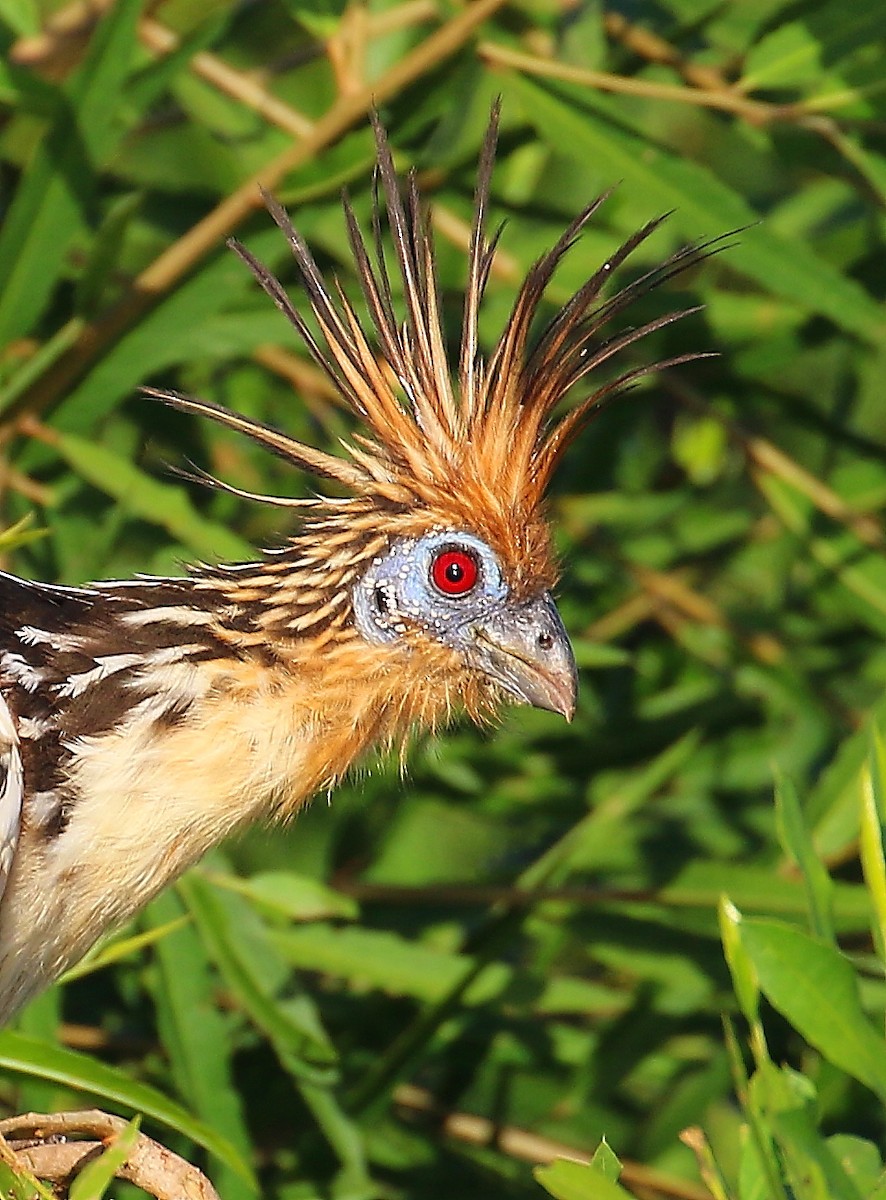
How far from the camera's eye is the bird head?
3193 mm

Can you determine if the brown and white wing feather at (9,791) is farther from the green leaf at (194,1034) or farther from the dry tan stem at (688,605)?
the dry tan stem at (688,605)

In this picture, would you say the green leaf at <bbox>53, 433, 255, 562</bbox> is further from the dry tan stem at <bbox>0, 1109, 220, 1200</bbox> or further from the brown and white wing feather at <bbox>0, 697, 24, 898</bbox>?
the dry tan stem at <bbox>0, 1109, 220, 1200</bbox>

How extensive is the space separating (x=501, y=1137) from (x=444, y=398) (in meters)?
1.95

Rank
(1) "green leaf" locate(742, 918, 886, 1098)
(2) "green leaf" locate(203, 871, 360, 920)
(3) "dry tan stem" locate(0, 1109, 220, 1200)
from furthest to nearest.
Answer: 1. (2) "green leaf" locate(203, 871, 360, 920)
2. (3) "dry tan stem" locate(0, 1109, 220, 1200)
3. (1) "green leaf" locate(742, 918, 886, 1098)

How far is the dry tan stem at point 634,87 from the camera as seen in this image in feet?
12.8

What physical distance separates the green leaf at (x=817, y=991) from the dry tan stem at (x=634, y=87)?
2.15 metres

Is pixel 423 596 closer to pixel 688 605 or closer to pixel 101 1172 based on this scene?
pixel 101 1172

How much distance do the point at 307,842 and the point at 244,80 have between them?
1.81 m

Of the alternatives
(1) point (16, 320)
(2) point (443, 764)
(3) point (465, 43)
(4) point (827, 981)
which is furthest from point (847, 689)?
(4) point (827, 981)

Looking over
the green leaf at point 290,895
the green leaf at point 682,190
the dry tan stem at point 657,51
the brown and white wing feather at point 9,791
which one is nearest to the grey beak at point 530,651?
the green leaf at point 290,895

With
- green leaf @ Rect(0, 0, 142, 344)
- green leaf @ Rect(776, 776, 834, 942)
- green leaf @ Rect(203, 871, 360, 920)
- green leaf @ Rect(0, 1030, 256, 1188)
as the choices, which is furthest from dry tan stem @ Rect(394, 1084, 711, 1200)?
green leaf @ Rect(0, 0, 142, 344)

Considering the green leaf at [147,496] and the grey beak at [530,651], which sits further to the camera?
the green leaf at [147,496]

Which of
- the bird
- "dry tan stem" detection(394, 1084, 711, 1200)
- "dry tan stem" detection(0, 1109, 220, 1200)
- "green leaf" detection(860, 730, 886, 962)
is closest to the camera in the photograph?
"green leaf" detection(860, 730, 886, 962)

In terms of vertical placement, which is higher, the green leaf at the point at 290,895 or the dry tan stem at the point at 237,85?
the dry tan stem at the point at 237,85
